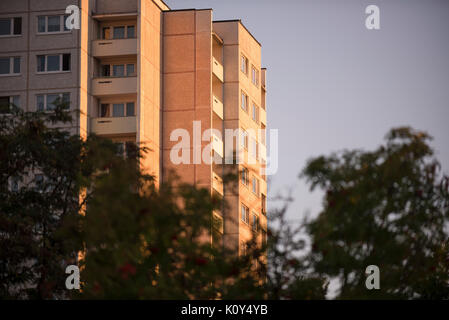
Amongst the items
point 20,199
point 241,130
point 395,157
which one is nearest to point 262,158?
point 241,130

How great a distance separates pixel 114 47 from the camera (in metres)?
61.8

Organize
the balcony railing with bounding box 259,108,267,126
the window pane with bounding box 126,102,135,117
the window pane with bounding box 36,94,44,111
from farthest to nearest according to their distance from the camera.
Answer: the balcony railing with bounding box 259,108,267,126 < the window pane with bounding box 126,102,135,117 < the window pane with bounding box 36,94,44,111

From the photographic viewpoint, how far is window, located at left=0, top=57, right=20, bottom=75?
60.6 m

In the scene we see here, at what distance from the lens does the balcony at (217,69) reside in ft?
221

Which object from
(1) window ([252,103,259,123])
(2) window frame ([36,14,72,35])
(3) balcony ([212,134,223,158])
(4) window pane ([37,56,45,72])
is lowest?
(3) balcony ([212,134,223,158])

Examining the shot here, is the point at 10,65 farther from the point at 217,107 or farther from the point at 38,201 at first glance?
the point at 38,201

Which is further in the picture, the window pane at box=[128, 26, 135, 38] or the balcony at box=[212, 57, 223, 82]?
the balcony at box=[212, 57, 223, 82]

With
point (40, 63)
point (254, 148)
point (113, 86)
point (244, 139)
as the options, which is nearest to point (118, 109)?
point (113, 86)

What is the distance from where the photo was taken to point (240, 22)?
71.8m

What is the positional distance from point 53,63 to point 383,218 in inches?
1515

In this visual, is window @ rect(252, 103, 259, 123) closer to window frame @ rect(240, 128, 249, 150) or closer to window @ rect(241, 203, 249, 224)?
window frame @ rect(240, 128, 249, 150)

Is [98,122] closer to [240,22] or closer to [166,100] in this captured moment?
[166,100]

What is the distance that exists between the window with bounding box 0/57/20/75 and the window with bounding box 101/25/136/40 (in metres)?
5.46

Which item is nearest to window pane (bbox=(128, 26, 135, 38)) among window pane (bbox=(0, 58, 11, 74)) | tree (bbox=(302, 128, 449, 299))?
window pane (bbox=(0, 58, 11, 74))
